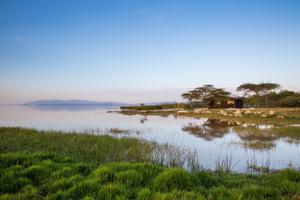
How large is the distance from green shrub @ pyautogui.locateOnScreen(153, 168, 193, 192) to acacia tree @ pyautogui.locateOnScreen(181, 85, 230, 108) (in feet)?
191

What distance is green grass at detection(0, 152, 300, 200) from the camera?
15.1 feet

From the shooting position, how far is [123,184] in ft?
16.5

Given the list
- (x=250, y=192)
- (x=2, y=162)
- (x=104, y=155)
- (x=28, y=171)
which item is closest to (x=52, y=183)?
(x=28, y=171)

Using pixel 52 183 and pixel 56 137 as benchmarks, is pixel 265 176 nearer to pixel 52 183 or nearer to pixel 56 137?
pixel 52 183

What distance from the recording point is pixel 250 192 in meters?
5.04

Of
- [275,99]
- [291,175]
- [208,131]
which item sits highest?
[275,99]

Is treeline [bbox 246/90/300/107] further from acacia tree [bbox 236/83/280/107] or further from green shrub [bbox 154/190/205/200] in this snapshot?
green shrub [bbox 154/190/205/200]

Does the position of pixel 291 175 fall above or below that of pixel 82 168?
below

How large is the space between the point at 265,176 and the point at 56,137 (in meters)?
11.5

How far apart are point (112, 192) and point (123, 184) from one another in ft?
1.49

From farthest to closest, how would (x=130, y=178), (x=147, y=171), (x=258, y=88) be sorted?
1. (x=258, y=88)
2. (x=147, y=171)
3. (x=130, y=178)

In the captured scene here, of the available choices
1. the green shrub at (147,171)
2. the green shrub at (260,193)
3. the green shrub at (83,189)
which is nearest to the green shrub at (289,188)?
the green shrub at (260,193)

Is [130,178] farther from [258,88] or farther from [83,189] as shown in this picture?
[258,88]

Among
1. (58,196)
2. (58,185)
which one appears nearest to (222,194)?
(58,196)
